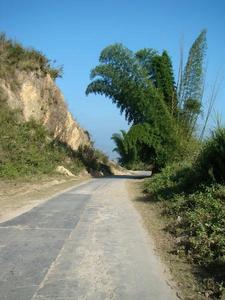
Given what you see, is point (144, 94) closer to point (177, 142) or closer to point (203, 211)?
point (177, 142)

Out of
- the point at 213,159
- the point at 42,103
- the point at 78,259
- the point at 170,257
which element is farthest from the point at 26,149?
the point at 78,259

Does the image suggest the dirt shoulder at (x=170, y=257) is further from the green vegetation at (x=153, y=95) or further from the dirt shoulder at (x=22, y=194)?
the green vegetation at (x=153, y=95)

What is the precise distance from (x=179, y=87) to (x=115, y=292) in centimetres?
2717

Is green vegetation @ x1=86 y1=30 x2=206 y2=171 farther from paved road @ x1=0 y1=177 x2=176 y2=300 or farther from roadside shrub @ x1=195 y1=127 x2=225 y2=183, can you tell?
paved road @ x1=0 y1=177 x2=176 y2=300

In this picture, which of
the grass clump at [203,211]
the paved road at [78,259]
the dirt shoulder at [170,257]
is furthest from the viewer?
the grass clump at [203,211]

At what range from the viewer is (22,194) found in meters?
18.3

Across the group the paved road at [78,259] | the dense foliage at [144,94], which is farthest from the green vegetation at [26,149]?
the paved road at [78,259]

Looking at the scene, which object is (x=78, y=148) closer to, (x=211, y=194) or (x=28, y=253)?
(x=211, y=194)

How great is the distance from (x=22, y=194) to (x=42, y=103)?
1884 cm

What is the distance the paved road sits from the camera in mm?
5832

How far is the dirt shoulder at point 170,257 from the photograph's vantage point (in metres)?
6.09

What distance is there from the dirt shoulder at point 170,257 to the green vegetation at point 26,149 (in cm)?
1303

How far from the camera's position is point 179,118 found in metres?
33.5

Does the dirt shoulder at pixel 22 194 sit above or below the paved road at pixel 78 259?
above
